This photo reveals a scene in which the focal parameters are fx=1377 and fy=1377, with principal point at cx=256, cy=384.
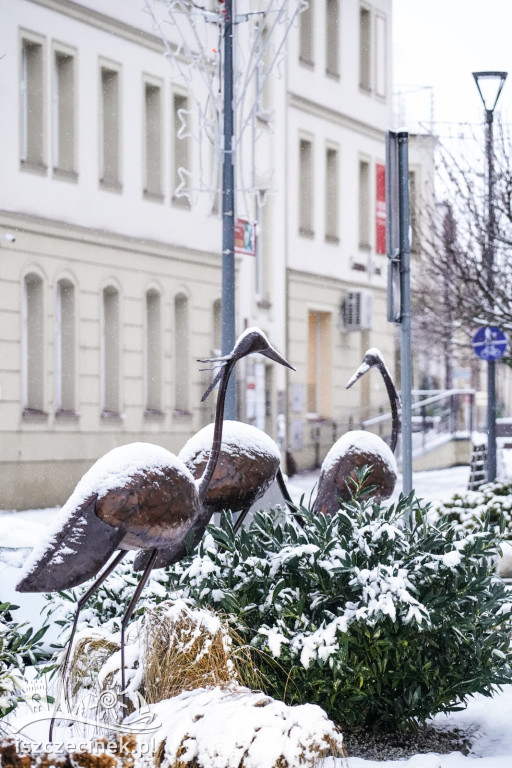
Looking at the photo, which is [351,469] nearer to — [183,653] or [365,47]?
→ [183,653]

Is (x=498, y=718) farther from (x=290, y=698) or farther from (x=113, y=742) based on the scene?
(x=113, y=742)

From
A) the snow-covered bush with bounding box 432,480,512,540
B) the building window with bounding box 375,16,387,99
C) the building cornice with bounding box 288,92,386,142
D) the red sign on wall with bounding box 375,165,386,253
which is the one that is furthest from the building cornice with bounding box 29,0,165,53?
the snow-covered bush with bounding box 432,480,512,540

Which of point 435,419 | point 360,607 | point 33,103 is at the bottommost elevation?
point 360,607

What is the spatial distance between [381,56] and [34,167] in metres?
Result: 14.1

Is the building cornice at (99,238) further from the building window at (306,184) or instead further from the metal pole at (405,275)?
the metal pole at (405,275)

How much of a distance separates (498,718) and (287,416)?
68.2 ft

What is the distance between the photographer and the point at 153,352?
2334 centimetres

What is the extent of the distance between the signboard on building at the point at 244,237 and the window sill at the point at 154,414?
32.5ft

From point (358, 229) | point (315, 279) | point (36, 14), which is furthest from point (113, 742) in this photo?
point (358, 229)

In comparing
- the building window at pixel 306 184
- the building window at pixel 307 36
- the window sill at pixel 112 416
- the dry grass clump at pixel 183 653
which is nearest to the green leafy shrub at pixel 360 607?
the dry grass clump at pixel 183 653

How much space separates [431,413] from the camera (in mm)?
32562

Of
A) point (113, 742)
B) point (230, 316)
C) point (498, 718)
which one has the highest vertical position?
point (230, 316)

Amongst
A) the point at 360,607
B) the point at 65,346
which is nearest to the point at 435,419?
the point at 65,346

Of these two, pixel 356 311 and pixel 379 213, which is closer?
pixel 356 311
